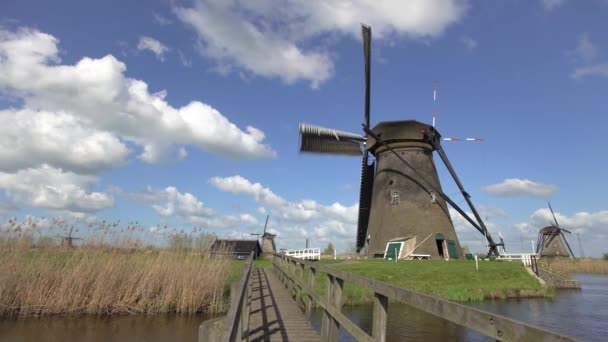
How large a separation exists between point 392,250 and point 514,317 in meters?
9.29

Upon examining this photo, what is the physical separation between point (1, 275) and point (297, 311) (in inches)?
288

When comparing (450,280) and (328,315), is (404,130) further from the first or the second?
(328,315)

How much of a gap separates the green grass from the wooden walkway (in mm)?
6298

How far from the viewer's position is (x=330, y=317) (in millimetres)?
4699

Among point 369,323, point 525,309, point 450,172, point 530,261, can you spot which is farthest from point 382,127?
point 369,323

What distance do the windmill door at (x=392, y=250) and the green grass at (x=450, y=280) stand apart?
107 inches

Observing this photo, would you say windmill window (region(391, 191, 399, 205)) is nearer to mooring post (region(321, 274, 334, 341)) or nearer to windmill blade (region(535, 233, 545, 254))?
mooring post (region(321, 274, 334, 341))

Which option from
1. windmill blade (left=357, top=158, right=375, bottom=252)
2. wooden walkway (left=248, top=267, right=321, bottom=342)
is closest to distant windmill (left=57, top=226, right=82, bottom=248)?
wooden walkway (left=248, top=267, right=321, bottom=342)

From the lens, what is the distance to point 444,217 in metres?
23.8

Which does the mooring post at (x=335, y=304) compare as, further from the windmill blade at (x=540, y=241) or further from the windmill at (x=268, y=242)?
the windmill blade at (x=540, y=241)

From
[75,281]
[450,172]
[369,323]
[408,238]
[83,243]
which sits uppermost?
[450,172]

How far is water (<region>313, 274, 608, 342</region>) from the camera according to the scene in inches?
405

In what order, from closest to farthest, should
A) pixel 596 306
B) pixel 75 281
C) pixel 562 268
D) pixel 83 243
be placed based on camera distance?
pixel 75 281 < pixel 83 243 < pixel 596 306 < pixel 562 268

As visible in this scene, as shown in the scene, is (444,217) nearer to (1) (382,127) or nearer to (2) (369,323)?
(1) (382,127)
